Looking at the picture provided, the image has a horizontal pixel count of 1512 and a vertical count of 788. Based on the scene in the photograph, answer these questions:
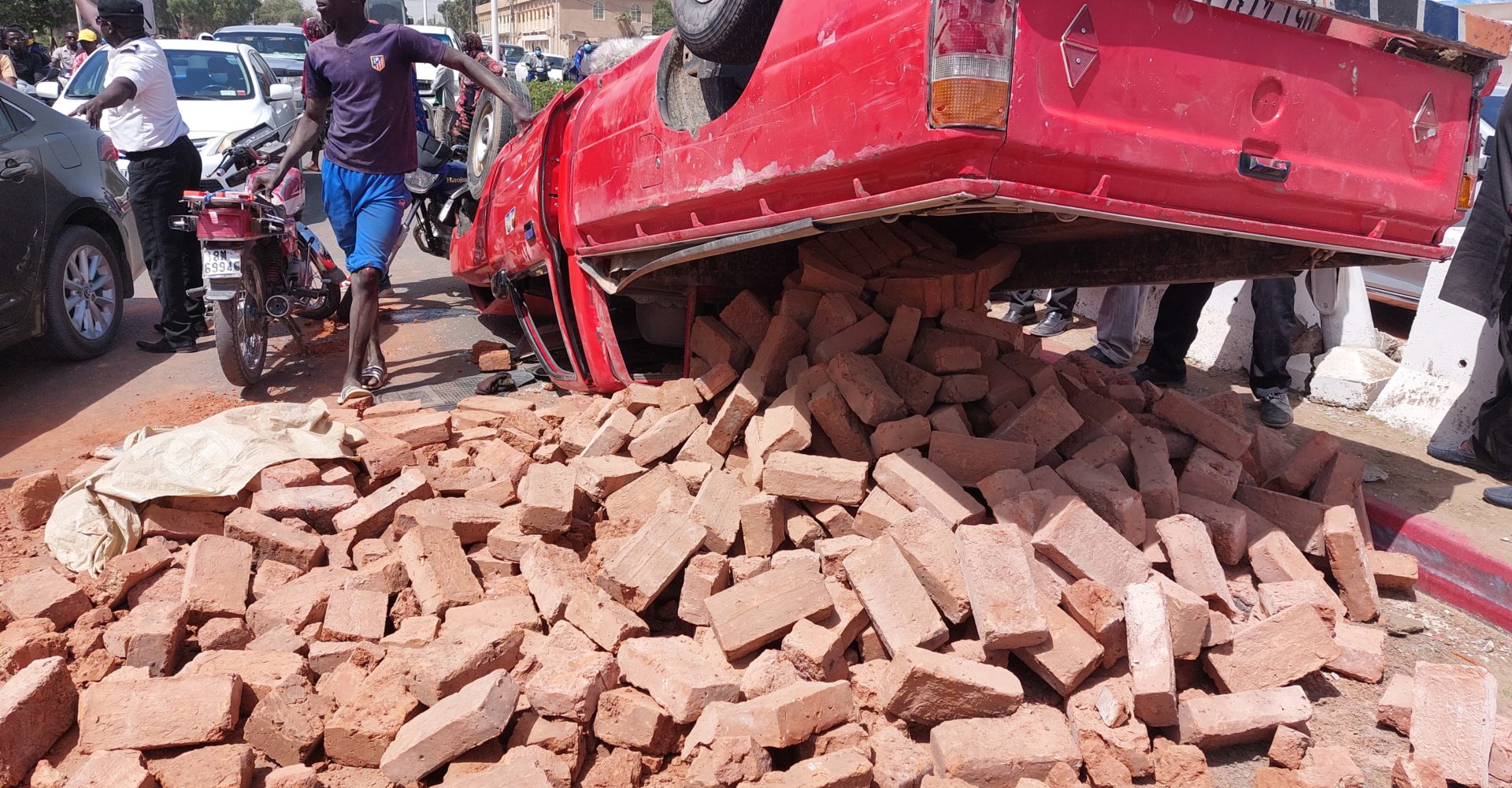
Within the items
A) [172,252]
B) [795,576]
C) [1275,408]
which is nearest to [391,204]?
[172,252]

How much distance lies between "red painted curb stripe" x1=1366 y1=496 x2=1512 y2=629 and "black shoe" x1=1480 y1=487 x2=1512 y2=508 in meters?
0.59

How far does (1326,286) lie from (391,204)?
5.63 metres

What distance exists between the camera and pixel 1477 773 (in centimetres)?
236

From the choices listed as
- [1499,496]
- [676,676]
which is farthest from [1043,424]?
[1499,496]

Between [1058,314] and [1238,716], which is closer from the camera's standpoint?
[1238,716]

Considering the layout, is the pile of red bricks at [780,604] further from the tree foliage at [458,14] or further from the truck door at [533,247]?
the tree foliage at [458,14]

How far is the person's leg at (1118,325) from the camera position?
589 centimetres

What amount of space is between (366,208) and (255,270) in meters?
0.93

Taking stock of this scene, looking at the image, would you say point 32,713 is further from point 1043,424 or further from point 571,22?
point 571,22

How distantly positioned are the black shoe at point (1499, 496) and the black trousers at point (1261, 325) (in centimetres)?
125

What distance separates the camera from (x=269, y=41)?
58.8 feet

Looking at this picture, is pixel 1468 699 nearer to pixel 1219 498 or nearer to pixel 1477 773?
pixel 1477 773

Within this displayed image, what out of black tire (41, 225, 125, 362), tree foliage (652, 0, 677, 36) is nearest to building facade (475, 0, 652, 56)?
tree foliage (652, 0, 677, 36)

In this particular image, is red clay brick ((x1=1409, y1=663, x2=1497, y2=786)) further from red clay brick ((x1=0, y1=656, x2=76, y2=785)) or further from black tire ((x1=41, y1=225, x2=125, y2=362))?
black tire ((x1=41, y1=225, x2=125, y2=362))
